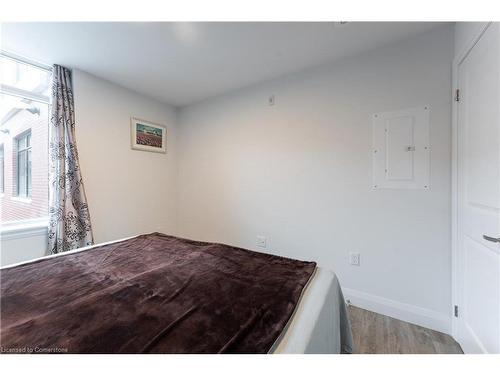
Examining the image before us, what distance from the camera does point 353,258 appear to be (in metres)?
2.06

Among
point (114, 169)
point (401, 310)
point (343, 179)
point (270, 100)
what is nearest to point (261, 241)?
point (343, 179)

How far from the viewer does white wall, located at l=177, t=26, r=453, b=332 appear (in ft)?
5.64

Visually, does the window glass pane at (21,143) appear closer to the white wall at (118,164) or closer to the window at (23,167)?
the window at (23,167)

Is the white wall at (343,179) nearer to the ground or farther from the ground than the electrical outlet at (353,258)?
farther from the ground

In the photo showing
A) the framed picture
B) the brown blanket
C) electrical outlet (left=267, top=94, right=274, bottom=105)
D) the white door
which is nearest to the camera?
the brown blanket

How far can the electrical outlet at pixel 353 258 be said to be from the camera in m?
2.05

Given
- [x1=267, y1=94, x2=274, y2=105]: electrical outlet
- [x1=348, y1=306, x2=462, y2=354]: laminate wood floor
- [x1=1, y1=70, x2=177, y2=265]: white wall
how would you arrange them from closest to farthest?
[x1=348, y1=306, x2=462, y2=354]: laminate wood floor, [x1=1, y1=70, x2=177, y2=265]: white wall, [x1=267, y1=94, x2=274, y2=105]: electrical outlet

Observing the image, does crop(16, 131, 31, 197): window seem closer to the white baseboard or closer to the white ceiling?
the white ceiling

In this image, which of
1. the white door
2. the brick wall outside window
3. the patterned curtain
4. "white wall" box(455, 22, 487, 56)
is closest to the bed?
the white door

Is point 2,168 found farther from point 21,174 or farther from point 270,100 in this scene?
point 270,100

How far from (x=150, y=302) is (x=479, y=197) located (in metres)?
1.90

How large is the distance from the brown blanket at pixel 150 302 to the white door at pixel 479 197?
98 centimetres

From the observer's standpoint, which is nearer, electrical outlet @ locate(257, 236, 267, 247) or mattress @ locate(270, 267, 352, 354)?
mattress @ locate(270, 267, 352, 354)

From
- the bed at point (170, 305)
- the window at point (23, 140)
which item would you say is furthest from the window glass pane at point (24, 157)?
the bed at point (170, 305)
